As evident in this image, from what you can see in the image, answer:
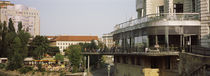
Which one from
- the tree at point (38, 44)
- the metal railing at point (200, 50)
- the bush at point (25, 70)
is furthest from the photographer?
the tree at point (38, 44)

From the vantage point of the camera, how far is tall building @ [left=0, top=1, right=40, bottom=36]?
17060cm

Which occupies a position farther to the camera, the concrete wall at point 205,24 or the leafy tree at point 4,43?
the leafy tree at point 4,43

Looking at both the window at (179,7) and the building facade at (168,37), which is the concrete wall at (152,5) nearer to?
the window at (179,7)

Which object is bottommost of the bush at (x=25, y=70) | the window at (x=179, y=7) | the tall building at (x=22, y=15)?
the bush at (x=25, y=70)

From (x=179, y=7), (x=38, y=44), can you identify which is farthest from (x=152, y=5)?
(x=38, y=44)

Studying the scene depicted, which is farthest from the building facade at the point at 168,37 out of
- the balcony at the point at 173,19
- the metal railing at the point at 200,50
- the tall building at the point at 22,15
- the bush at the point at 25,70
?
the tall building at the point at 22,15

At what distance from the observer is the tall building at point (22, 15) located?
170600 millimetres

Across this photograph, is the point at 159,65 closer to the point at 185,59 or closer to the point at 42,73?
the point at 185,59

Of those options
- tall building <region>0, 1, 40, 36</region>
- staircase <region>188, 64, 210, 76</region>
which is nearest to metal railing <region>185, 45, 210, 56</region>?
staircase <region>188, 64, 210, 76</region>

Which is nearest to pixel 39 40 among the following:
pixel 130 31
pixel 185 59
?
pixel 130 31

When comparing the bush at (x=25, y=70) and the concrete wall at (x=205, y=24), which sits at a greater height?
the concrete wall at (x=205, y=24)

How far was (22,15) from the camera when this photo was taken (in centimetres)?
17662

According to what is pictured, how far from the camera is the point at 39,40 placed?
104750 mm

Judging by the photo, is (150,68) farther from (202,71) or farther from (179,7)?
(202,71)
